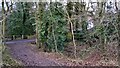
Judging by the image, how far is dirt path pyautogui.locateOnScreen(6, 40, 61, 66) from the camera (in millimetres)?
4315

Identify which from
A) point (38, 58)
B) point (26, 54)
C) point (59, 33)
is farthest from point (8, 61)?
point (59, 33)

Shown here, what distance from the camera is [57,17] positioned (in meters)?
5.09

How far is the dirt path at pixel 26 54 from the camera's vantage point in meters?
4.31

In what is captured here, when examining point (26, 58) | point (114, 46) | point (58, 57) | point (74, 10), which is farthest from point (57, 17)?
point (114, 46)

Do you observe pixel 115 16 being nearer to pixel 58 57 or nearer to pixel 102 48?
pixel 102 48

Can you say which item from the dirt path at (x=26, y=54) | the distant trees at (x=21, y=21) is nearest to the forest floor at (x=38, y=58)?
the dirt path at (x=26, y=54)

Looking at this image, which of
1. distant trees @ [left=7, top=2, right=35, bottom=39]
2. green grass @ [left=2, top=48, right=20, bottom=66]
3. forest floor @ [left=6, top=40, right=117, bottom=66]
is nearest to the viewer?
green grass @ [left=2, top=48, right=20, bottom=66]

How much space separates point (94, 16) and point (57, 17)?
110cm

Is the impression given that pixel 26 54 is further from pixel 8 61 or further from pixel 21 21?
pixel 8 61

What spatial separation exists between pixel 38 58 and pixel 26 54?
24cm

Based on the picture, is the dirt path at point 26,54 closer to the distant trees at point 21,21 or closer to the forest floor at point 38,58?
the forest floor at point 38,58

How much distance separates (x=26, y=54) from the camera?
4.54m

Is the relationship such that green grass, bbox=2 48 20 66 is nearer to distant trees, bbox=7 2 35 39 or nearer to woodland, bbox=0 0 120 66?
woodland, bbox=0 0 120 66

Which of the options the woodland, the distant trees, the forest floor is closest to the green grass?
the woodland
